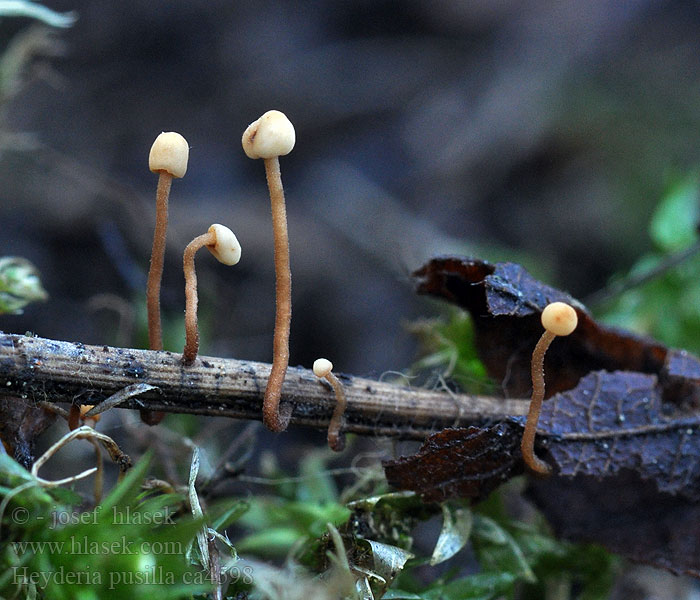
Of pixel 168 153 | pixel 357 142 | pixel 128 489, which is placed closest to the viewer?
pixel 128 489

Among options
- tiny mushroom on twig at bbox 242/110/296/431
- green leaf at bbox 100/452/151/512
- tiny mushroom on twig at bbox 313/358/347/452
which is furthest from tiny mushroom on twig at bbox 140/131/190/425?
tiny mushroom on twig at bbox 313/358/347/452

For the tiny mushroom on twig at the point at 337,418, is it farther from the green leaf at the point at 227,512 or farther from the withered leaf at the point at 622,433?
the withered leaf at the point at 622,433

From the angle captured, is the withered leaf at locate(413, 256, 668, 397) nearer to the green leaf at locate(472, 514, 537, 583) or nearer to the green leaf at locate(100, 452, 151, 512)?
the green leaf at locate(472, 514, 537, 583)

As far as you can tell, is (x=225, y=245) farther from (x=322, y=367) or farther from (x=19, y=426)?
(x=19, y=426)

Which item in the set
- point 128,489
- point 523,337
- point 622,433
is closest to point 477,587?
point 622,433

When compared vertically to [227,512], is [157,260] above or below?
above

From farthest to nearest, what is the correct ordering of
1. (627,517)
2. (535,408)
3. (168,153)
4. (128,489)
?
(627,517) → (535,408) → (168,153) → (128,489)

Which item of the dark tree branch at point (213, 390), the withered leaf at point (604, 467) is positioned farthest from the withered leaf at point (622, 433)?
the dark tree branch at point (213, 390)

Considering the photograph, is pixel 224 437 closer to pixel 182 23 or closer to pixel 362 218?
pixel 362 218
